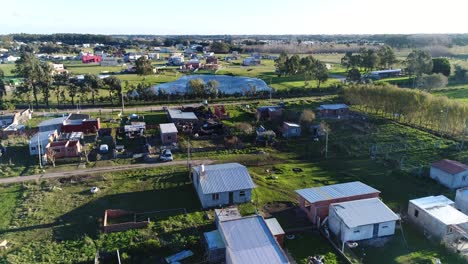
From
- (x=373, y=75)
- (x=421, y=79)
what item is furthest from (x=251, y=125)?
(x=373, y=75)

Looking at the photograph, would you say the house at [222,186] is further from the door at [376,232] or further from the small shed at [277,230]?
the door at [376,232]

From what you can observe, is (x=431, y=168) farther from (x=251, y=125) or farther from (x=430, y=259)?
(x=251, y=125)

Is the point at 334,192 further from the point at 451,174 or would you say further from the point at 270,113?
the point at 270,113

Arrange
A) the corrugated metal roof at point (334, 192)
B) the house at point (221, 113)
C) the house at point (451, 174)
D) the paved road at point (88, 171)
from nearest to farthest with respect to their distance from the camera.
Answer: the corrugated metal roof at point (334, 192) < the house at point (451, 174) < the paved road at point (88, 171) < the house at point (221, 113)

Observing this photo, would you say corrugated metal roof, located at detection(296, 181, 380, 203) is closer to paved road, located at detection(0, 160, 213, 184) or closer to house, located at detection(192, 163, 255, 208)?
house, located at detection(192, 163, 255, 208)

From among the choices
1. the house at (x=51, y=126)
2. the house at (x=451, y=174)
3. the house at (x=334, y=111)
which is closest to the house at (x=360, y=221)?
the house at (x=451, y=174)

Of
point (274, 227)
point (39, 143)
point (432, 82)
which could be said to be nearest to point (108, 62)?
point (39, 143)

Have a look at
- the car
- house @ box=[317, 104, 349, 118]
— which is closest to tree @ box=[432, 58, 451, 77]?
house @ box=[317, 104, 349, 118]

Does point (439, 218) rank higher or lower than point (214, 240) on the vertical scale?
higher
